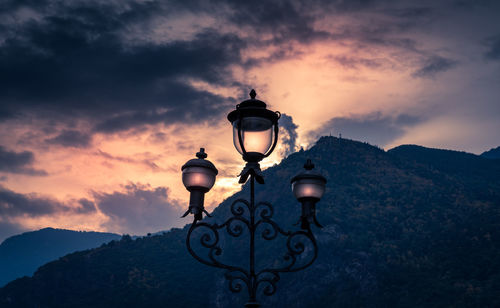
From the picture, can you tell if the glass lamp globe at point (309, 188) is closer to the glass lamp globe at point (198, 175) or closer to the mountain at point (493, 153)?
the glass lamp globe at point (198, 175)

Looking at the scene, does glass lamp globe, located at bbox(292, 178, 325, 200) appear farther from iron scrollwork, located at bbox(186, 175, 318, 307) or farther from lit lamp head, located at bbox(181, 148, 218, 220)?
lit lamp head, located at bbox(181, 148, 218, 220)

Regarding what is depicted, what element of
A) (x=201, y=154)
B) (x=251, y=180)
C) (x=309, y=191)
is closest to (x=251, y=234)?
(x=251, y=180)

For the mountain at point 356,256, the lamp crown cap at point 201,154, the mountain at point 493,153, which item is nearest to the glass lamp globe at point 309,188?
the lamp crown cap at point 201,154

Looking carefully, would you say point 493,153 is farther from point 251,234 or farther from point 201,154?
point 251,234

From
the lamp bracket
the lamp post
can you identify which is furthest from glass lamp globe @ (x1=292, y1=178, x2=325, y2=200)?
the lamp bracket

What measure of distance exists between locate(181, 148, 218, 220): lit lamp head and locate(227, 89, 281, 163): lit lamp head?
1.65 ft

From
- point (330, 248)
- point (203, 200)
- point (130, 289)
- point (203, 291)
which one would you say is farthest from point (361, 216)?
point (203, 200)

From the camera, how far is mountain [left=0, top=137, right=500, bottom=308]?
211 ft

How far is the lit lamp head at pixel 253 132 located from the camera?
17.8 feet

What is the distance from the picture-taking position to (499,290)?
53250mm

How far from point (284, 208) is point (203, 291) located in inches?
1288

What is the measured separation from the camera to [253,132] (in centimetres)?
548

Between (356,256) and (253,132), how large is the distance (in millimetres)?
78475

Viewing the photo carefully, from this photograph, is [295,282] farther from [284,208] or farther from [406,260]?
[284,208]
